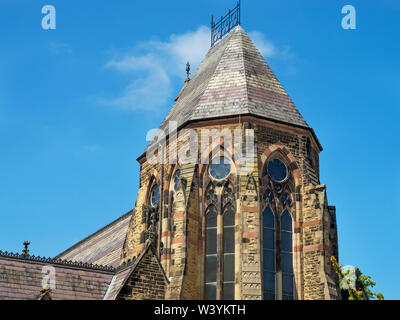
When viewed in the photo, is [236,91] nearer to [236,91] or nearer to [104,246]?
[236,91]

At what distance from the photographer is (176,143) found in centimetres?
3456

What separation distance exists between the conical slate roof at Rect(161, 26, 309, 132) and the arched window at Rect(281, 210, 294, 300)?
438cm

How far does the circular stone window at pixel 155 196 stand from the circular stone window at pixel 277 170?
17.6 ft

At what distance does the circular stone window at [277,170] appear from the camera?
33.0m

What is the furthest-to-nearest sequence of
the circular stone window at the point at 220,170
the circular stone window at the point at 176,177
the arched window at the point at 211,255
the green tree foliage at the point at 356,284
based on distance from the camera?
the circular stone window at the point at 176,177, the circular stone window at the point at 220,170, the arched window at the point at 211,255, the green tree foliage at the point at 356,284

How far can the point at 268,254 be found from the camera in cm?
3147

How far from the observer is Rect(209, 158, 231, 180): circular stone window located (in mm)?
32750

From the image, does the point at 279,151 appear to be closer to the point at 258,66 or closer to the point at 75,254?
the point at 258,66

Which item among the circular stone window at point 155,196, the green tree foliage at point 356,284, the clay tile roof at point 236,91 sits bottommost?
the green tree foliage at point 356,284

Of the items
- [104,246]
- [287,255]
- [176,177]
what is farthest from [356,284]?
[104,246]

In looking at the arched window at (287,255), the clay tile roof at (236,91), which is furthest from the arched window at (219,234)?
the clay tile roof at (236,91)

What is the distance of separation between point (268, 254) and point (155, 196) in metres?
6.56

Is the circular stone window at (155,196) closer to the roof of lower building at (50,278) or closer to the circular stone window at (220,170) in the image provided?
the circular stone window at (220,170)
